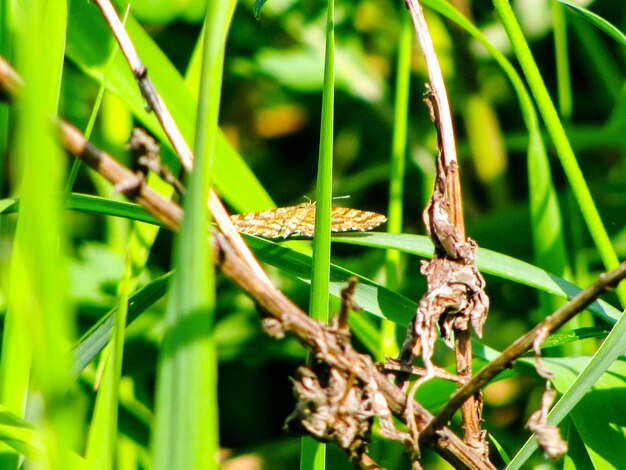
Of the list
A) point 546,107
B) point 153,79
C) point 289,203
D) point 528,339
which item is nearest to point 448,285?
point 528,339

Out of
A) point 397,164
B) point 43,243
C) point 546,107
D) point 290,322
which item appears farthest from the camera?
point 397,164

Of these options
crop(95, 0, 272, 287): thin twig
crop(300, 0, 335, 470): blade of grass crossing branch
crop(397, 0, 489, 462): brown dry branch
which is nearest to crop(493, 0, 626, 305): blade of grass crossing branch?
crop(397, 0, 489, 462): brown dry branch

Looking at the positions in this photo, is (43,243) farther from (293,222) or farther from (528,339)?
(293,222)

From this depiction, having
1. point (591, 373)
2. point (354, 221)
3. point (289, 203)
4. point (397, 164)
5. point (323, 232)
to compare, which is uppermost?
point (289, 203)

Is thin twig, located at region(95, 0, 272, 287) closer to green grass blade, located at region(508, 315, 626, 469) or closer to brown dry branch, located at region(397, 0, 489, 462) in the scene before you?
brown dry branch, located at region(397, 0, 489, 462)

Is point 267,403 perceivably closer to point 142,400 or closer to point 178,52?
point 142,400

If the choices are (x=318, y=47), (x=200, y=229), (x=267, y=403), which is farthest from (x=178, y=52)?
(x=200, y=229)

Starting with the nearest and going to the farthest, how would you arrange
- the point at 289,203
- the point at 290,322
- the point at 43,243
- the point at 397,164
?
the point at 43,243 < the point at 290,322 < the point at 397,164 < the point at 289,203

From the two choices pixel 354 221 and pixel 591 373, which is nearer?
pixel 591 373
